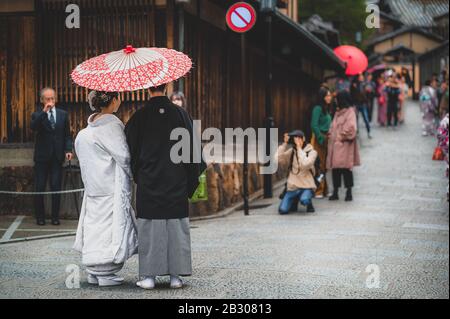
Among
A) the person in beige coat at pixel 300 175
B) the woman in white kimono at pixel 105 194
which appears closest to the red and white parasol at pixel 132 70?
the woman in white kimono at pixel 105 194

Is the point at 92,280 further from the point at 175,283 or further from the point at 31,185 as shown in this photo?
the point at 31,185

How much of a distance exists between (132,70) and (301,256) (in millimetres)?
3363

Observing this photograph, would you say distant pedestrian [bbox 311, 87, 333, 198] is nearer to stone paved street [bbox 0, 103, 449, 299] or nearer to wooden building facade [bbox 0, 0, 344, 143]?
stone paved street [bbox 0, 103, 449, 299]

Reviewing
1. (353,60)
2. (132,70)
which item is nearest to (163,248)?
(132,70)

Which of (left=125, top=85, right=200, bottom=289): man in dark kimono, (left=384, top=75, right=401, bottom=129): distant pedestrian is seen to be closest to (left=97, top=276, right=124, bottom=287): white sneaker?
(left=125, top=85, right=200, bottom=289): man in dark kimono

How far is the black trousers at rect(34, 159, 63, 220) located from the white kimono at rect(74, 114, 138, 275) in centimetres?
495

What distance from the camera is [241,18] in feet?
43.3

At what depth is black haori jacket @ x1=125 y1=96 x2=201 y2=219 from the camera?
7066 millimetres

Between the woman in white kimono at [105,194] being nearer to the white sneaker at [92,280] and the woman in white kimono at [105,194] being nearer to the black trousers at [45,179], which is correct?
the white sneaker at [92,280]

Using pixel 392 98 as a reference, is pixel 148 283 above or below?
below

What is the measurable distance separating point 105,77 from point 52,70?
20.7 feet

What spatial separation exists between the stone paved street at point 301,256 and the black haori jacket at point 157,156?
2.52 feet

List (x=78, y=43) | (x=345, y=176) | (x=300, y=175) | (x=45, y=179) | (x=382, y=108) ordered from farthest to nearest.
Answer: (x=382, y=108), (x=345, y=176), (x=300, y=175), (x=78, y=43), (x=45, y=179)
